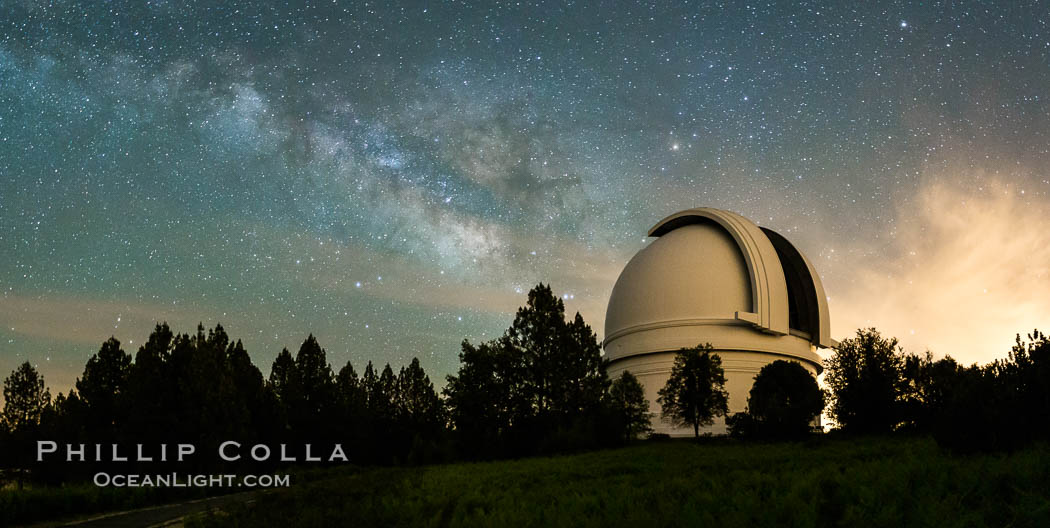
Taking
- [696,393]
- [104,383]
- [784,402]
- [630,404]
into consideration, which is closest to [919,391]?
[784,402]

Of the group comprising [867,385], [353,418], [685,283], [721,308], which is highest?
[685,283]

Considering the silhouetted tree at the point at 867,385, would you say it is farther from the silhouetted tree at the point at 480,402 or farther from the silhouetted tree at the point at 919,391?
the silhouetted tree at the point at 480,402

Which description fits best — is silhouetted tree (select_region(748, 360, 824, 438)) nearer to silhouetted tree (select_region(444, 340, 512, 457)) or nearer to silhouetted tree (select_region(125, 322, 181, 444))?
silhouetted tree (select_region(444, 340, 512, 457))

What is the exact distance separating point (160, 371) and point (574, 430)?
18.5 m

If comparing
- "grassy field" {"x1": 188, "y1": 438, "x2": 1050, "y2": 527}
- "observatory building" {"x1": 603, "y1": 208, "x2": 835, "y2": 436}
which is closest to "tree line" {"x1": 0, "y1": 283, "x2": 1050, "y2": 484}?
"observatory building" {"x1": 603, "y1": 208, "x2": 835, "y2": 436}

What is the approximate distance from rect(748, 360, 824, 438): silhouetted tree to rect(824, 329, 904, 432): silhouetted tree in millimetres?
1422

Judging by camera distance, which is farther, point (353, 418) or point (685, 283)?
point (685, 283)

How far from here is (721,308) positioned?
45969 millimetres

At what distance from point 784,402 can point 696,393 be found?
470 cm

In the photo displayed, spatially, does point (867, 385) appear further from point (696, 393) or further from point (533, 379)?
point (533, 379)

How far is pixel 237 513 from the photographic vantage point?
994 cm

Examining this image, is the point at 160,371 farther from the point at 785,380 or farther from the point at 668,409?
the point at 785,380

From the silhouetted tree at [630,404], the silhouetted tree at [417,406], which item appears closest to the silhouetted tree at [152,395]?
the silhouetted tree at [417,406]

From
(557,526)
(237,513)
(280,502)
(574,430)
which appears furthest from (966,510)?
(574,430)
